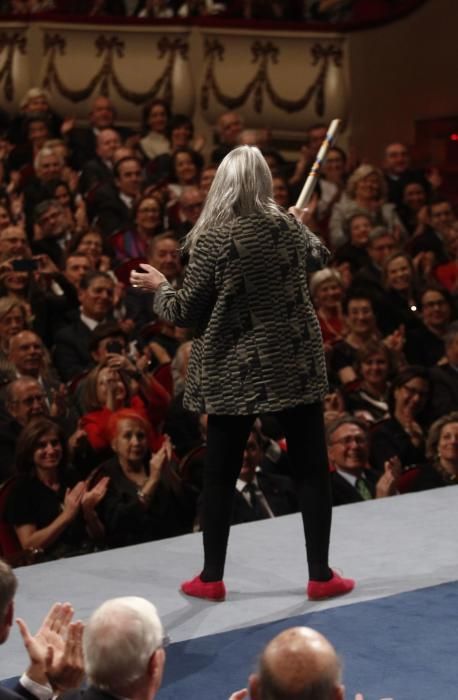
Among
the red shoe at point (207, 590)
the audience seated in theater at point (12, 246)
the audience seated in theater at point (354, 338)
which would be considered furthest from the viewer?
the audience seated in theater at point (12, 246)

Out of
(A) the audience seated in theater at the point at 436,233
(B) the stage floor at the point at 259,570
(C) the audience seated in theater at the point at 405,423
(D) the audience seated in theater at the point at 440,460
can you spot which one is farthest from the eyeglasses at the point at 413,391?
(A) the audience seated in theater at the point at 436,233

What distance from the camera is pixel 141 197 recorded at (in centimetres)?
743

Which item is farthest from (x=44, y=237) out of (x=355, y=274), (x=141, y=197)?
(x=355, y=274)

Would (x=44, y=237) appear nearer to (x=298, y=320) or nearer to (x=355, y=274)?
(x=355, y=274)

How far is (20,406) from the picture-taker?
504 centimetres

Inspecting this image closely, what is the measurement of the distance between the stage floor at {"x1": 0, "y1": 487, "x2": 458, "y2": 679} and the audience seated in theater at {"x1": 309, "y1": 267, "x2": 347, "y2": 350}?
7.65ft

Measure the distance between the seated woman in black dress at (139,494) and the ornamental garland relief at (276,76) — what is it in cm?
575

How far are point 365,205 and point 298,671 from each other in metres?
6.18

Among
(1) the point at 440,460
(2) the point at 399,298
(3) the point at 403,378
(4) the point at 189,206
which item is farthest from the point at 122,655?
(4) the point at 189,206

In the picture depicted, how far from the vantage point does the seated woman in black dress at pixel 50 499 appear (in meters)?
4.35

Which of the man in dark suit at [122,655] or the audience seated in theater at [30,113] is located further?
the audience seated in theater at [30,113]

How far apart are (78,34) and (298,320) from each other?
23.7 feet

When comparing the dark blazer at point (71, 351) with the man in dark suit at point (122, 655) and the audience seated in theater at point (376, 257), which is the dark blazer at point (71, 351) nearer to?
the audience seated in theater at point (376, 257)

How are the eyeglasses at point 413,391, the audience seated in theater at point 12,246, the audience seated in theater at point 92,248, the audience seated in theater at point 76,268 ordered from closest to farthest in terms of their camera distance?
the eyeglasses at point 413,391
the audience seated in theater at point 12,246
the audience seated in theater at point 76,268
the audience seated in theater at point 92,248
